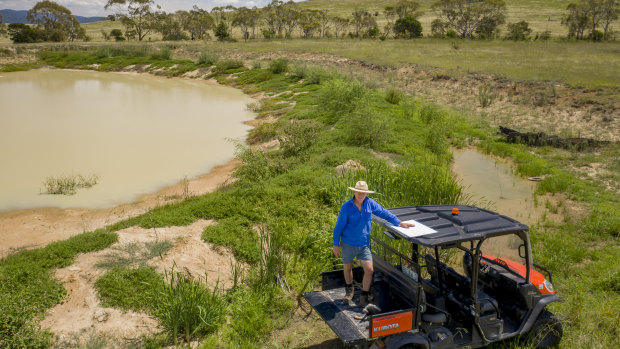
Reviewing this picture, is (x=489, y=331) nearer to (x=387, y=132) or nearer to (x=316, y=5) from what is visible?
(x=387, y=132)

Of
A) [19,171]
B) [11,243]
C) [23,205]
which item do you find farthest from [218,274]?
[19,171]

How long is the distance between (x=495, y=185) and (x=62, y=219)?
13319 mm

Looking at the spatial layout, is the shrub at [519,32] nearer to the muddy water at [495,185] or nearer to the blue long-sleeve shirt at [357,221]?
the muddy water at [495,185]

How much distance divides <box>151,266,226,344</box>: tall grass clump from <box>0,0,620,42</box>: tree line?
205 feet

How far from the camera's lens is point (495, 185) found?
48.1 ft

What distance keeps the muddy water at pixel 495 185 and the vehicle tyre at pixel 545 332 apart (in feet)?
18.2

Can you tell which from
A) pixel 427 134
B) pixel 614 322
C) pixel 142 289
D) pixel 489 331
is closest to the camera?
pixel 489 331

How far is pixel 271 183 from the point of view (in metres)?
12.1

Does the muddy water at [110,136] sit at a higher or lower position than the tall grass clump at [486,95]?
lower

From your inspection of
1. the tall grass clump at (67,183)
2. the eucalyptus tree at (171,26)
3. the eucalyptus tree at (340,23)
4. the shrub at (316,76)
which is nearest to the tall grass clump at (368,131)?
the tall grass clump at (67,183)

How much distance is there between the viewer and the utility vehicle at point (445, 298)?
5020mm

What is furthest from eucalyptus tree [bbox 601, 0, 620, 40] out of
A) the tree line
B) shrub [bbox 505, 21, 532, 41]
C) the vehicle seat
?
the vehicle seat

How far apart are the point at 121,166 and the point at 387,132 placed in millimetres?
10316

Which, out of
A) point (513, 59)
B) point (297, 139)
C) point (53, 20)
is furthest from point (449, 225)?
point (53, 20)
